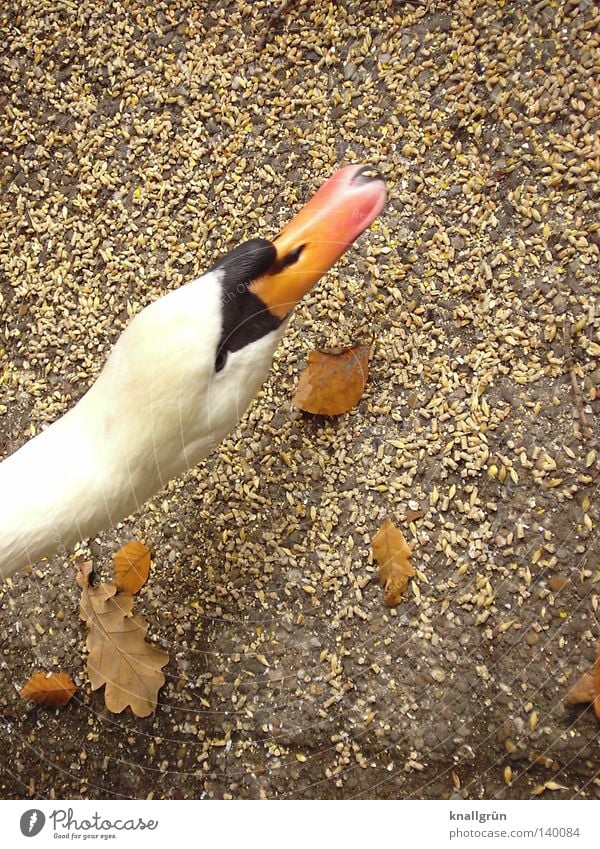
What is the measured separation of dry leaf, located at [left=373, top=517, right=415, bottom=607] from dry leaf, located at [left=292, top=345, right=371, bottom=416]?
0.15 m

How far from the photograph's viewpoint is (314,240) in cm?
66

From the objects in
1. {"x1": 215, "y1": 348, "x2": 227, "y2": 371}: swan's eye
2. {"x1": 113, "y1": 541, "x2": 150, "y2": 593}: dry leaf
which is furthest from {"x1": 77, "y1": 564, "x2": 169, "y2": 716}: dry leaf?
{"x1": 215, "y1": 348, "x2": 227, "y2": 371}: swan's eye

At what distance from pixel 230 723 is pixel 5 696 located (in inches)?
11.3

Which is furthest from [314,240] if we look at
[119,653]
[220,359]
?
[119,653]

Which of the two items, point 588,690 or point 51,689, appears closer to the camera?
point 588,690

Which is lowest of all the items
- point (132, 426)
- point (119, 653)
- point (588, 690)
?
point (588, 690)

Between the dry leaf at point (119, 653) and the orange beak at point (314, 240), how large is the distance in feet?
1.40

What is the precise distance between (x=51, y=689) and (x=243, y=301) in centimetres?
54

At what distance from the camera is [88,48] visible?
39.3 inches

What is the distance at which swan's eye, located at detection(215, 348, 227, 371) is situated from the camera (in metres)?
0.60
